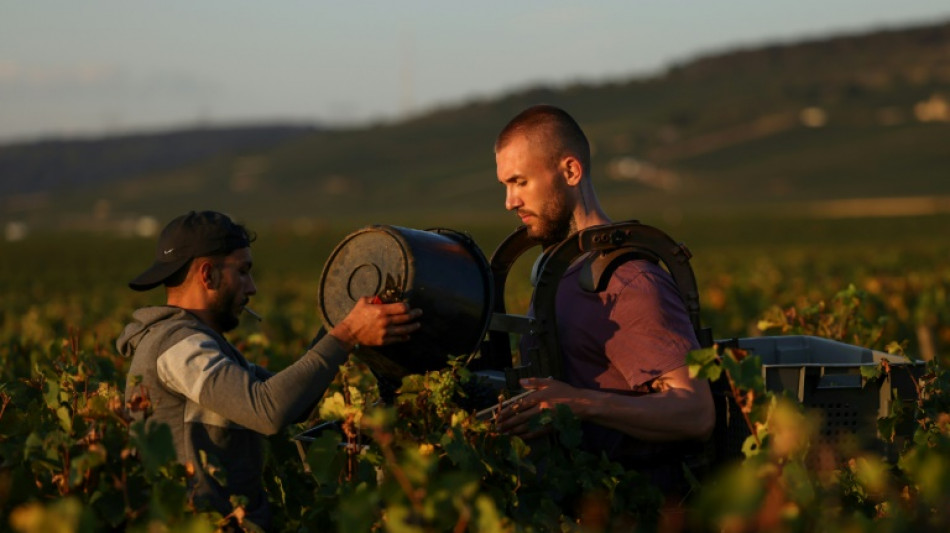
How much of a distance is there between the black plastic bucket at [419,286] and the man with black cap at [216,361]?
0.09 m

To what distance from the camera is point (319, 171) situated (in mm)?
165500

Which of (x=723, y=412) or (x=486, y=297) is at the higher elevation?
(x=486, y=297)

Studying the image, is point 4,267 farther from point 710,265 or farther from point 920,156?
point 920,156

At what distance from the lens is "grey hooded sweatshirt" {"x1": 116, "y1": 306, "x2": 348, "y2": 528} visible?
367 cm

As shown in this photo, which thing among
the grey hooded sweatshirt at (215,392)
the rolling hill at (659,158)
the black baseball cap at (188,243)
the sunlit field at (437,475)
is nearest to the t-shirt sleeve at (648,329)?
the sunlit field at (437,475)

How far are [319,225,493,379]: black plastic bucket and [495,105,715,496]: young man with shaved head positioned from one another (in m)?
0.31

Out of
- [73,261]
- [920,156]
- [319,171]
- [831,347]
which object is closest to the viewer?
[831,347]

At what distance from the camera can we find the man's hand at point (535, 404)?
3762 mm

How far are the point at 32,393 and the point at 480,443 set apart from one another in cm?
229

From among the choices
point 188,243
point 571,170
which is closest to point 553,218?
point 571,170

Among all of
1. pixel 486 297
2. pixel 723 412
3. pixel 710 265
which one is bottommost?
pixel 710 265

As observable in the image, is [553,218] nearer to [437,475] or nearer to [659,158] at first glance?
[437,475]

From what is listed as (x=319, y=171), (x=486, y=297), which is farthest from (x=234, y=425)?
(x=319, y=171)

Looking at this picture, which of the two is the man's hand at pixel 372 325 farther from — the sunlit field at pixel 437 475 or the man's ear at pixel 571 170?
the man's ear at pixel 571 170
